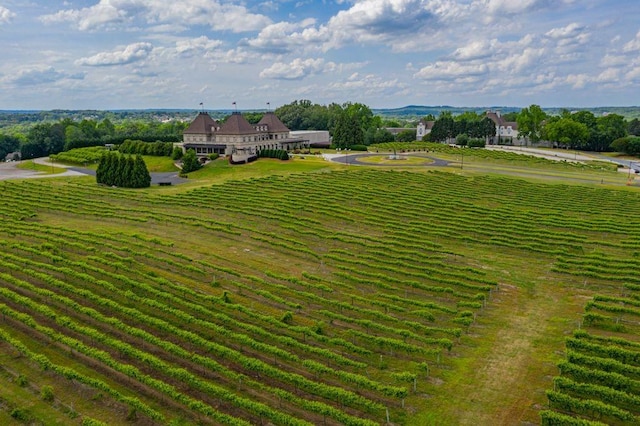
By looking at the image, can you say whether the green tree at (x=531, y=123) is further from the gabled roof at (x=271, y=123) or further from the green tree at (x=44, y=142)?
the green tree at (x=44, y=142)

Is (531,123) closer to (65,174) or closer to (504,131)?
(504,131)

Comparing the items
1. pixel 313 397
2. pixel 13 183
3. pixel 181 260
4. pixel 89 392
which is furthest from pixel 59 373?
pixel 13 183

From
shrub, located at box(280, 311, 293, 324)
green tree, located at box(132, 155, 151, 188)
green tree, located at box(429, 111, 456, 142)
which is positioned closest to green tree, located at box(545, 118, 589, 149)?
green tree, located at box(429, 111, 456, 142)

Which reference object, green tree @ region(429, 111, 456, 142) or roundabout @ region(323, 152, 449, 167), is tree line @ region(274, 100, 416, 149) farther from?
roundabout @ region(323, 152, 449, 167)

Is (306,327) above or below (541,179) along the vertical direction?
below

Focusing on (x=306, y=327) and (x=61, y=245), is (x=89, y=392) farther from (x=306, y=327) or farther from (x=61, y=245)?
(x=61, y=245)

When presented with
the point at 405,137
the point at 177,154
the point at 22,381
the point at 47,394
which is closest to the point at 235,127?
the point at 177,154
